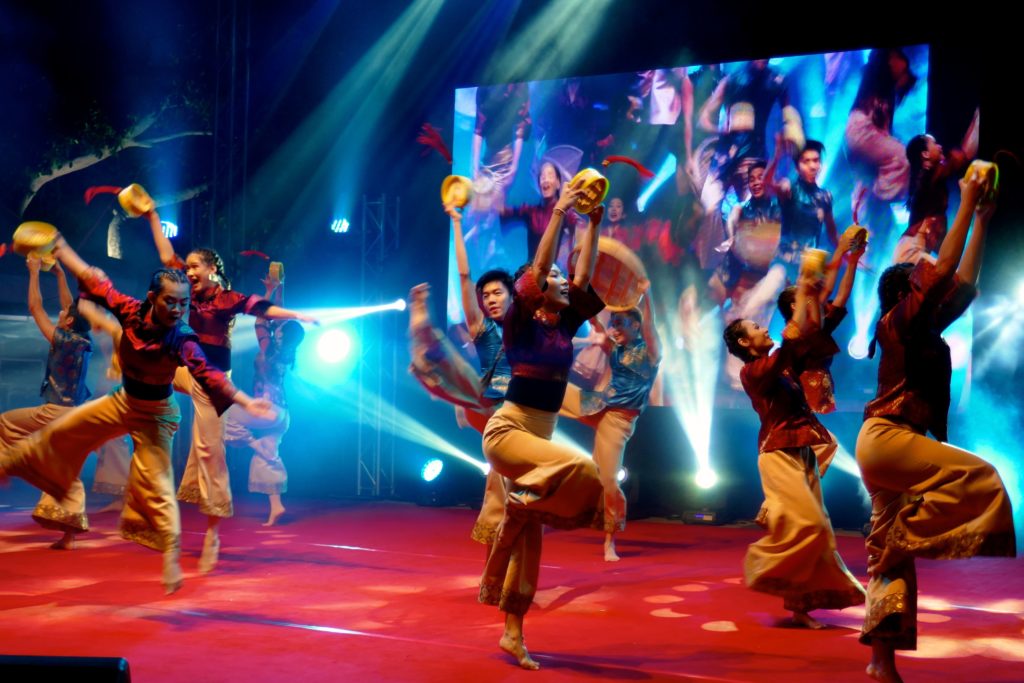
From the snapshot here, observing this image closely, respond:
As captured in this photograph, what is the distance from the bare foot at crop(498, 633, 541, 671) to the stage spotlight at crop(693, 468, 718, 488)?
5230mm

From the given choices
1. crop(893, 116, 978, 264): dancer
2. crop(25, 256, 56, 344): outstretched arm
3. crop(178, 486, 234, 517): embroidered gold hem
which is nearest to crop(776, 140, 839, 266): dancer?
crop(893, 116, 978, 264): dancer

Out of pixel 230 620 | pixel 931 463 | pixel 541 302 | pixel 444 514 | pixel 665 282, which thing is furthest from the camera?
pixel 444 514

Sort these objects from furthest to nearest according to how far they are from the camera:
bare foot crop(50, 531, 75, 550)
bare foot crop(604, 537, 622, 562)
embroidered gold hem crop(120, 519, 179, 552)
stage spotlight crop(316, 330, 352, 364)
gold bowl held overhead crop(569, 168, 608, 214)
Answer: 1. stage spotlight crop(316, 330, 352, 364)
2. bare foot crop(604, 537, 622, 562)
3. bare foot crop(50, 531, 75, 550)
4. embroidered gold hem crop(120, 519, 179, 552)
5. gold bowl held overhead crop(569, 168, 608, 214)

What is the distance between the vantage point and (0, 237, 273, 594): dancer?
474 centimetres

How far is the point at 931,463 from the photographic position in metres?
3.46

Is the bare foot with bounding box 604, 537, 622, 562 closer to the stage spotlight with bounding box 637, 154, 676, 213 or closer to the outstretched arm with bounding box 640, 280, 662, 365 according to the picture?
the outstretched arm with bounding box 640, 280, 662, 365

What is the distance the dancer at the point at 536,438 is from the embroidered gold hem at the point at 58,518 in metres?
3.18

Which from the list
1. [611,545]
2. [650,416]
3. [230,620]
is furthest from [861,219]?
[230,620]

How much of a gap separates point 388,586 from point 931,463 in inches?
125

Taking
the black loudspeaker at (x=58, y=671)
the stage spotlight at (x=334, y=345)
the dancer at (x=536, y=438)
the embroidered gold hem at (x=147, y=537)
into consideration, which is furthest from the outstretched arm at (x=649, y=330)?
the black loudspeaker at (x=58, y=671)

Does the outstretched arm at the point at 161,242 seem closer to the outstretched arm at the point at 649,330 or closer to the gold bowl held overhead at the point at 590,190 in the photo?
the gold bowl held overhead at the point at 590,190

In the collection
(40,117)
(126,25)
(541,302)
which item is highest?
(126,25)

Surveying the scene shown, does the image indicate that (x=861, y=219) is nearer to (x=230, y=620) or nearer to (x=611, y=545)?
(x=611, y=545)

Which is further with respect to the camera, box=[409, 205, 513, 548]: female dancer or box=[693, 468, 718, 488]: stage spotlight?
box=[693, 468, 718, 488]: stage spotlight
